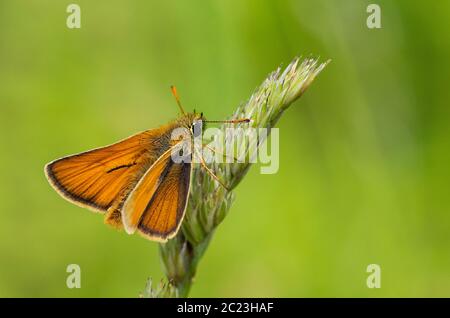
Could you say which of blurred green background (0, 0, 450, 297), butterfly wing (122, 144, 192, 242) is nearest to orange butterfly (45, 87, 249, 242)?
butterfly wing (122, 144, 192, 242)

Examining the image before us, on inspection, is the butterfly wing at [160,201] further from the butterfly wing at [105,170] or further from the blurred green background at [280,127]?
the blurred green background at [280,127]

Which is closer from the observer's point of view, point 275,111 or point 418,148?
point 275,111

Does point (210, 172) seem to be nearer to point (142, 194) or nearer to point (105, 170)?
point (142, 194)

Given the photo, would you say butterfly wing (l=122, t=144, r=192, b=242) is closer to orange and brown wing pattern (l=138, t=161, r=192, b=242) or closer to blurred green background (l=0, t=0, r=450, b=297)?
orange and brown wing pattern (l=138, t=161, r=192, b=242)
